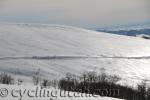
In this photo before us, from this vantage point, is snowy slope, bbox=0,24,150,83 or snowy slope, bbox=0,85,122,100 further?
snowy slope, bbox=0,24,150,83

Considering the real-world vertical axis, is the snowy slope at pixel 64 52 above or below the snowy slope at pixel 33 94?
below

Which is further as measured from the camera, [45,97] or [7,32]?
[7,32]

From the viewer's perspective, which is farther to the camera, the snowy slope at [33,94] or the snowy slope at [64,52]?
the snowy slope at [64,52]

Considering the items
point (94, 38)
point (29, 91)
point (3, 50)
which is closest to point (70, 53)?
point (3, 50)

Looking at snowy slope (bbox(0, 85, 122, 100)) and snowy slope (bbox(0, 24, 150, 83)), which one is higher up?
snowy slope (bbox(0, 85, 122, 100))

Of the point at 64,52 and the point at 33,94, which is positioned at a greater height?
the point at 33,94

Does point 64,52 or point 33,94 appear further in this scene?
point 64,52

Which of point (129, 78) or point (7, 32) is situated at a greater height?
point (7, 32)

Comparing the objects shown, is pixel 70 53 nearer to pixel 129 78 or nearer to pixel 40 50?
pixel 40 50
